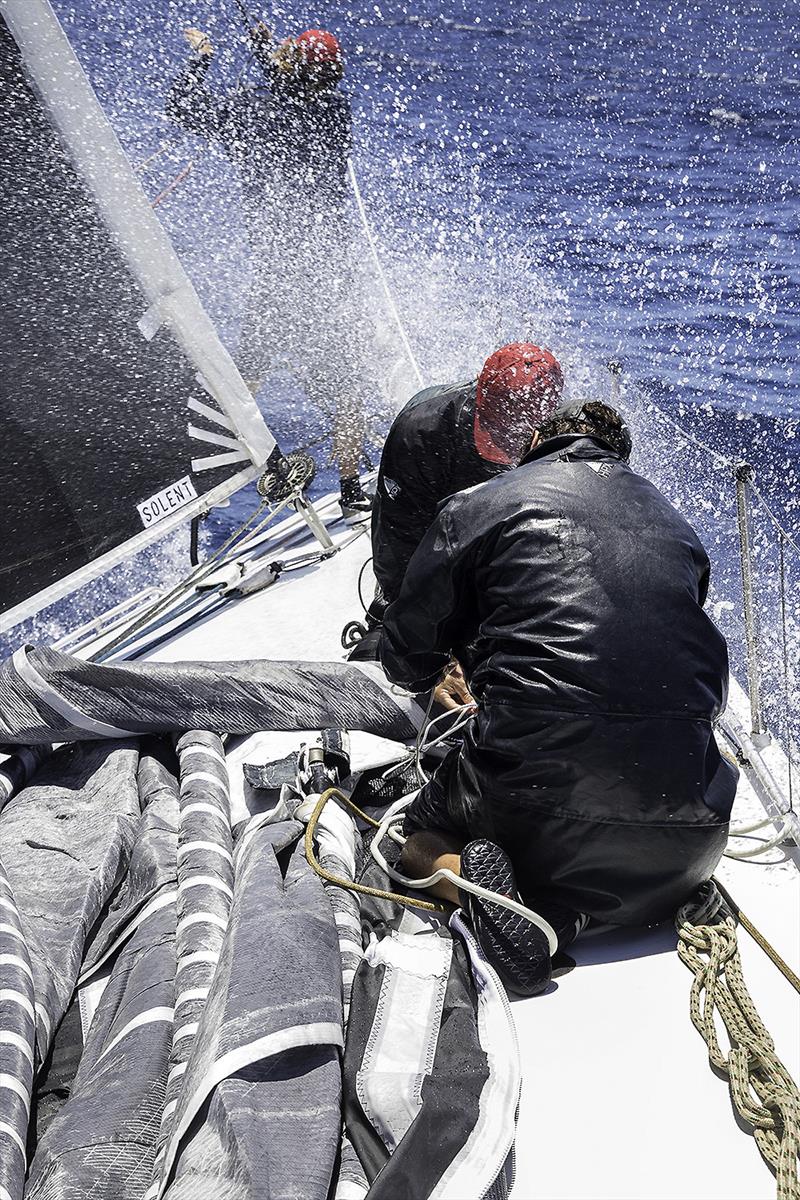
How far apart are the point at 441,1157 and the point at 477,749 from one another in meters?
0.64

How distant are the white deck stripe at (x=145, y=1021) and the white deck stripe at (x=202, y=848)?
15.0 inches

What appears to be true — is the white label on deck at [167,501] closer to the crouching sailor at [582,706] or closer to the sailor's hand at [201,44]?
the crouching sailor at [582,706]

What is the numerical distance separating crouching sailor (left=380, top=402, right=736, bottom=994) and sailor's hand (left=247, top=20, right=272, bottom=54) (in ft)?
13.3

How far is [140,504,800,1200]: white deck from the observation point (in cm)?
150

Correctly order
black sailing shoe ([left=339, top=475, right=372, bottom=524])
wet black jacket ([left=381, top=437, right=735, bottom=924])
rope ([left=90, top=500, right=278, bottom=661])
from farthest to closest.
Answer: black sailing shoe ([left=339, top=475, right=372, bottom=524]) < rope ([left=90, top=500, right=278, bottom=661]) < wet black jacket ([left=381, top=437, right=735, bottom=924])

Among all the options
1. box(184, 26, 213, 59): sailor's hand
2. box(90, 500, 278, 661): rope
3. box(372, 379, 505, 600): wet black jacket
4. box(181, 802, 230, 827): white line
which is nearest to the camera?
box(181, 802, 230, 827): white line

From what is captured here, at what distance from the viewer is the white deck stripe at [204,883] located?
1.98 meters

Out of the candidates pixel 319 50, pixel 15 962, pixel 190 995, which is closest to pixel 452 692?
pixel 190 995

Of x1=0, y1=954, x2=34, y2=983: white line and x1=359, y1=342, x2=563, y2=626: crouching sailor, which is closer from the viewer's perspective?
x1=0, y1=954, x2=34, y2=983: white line

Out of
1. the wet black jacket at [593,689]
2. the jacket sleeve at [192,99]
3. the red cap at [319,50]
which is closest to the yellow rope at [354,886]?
the wet black jacket at [593,689]

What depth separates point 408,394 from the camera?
476cm

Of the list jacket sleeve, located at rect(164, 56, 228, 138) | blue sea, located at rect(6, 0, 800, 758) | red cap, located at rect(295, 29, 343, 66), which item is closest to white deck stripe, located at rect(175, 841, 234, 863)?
blue sea, located at rect(6, 0, 800, 758)

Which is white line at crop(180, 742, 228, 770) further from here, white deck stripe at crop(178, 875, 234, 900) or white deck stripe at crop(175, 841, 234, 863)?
white deck stripe at crop(178, 875, 234, 900)

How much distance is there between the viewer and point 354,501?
13.9 feet
